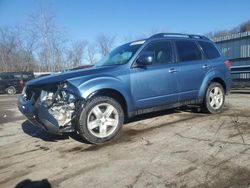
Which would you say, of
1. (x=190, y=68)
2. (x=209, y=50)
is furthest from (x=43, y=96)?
(x=209, y=50)

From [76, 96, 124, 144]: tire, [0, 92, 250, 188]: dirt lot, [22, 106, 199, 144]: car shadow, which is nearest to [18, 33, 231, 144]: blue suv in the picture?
[76, 96, 124, 144]: tire

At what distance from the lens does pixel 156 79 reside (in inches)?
253

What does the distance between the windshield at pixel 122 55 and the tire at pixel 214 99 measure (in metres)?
2.09

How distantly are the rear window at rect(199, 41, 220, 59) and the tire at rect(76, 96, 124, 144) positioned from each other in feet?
9.54

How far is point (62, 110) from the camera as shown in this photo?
5328mm

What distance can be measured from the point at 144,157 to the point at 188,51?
11.2 feet

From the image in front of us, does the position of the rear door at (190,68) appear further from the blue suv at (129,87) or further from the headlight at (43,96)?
the headlight at (43,96)

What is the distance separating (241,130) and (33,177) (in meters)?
3.61

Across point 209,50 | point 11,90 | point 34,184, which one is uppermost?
point 209,50

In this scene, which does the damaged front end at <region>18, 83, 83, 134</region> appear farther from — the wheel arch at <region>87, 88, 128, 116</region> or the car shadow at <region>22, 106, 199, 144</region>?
the car shadow at <region>22, 106, 199, 144</region>

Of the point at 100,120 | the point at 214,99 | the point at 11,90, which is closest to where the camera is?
the point at 100,120

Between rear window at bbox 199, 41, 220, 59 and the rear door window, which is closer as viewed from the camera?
the rear door window

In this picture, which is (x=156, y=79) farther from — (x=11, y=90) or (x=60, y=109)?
(x=11, y=90)

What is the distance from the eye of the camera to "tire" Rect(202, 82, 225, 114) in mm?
7492
